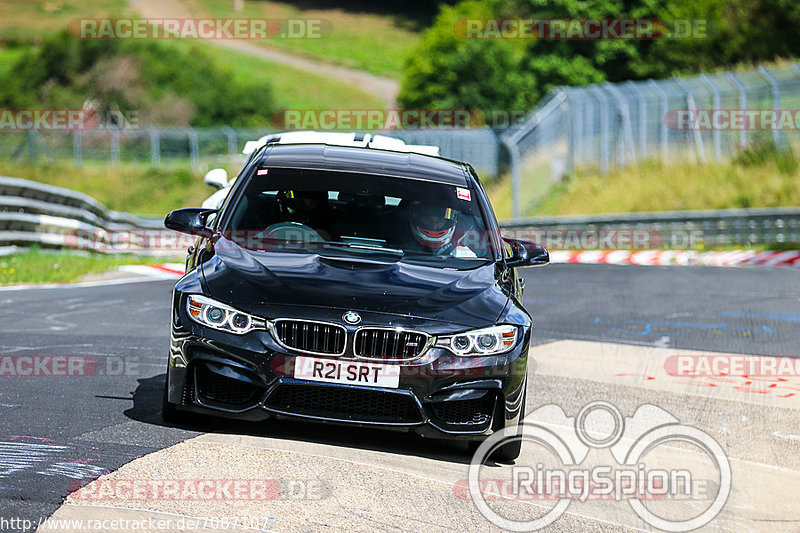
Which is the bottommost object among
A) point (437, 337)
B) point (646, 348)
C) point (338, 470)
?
point (646, 348)

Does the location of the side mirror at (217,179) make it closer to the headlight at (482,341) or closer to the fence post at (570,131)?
the headlight at (482,341)

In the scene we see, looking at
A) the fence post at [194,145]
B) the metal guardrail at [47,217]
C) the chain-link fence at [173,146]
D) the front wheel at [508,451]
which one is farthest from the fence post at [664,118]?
the front wheel at [508,451]

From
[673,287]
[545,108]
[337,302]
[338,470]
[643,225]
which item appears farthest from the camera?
[545,108]

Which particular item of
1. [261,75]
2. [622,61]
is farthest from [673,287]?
[261,75]

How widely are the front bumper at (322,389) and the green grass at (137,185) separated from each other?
37912 mm

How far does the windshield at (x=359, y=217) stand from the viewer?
7.21 m

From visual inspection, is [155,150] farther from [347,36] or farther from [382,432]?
[347,36]

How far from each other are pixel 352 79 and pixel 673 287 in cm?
8057

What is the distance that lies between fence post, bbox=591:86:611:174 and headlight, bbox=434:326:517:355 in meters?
28.1

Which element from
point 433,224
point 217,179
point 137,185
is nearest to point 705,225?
point 217,179

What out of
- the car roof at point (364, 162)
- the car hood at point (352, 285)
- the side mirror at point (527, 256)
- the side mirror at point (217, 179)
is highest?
the car roof at point (364, 162)

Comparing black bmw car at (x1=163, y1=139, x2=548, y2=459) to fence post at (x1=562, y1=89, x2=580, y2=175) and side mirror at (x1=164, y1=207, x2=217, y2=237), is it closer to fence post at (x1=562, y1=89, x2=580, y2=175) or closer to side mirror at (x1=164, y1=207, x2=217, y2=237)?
side mirror at (x1=164, y1=207, x2=217, y2=237)

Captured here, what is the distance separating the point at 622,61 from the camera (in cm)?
5872

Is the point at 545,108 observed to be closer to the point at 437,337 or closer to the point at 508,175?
the point at 508,175
